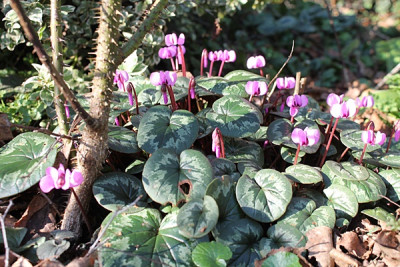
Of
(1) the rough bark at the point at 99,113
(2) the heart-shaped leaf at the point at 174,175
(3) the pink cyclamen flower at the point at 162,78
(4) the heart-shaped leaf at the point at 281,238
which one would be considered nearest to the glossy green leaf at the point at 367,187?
(4) the heart-shaped leaf at the point at 281,238

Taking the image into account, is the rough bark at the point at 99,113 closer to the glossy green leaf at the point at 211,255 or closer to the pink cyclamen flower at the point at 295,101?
the glossy green leaf at the point at 211,255

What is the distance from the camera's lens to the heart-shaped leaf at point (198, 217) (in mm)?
1696

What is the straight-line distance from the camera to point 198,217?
1.75 m

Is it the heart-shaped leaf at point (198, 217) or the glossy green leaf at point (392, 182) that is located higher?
the heart-shaped leaf at point (198, 217)

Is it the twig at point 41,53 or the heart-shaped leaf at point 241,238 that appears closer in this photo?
the twig at point 41,53

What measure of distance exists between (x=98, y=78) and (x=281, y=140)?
38.6 inches

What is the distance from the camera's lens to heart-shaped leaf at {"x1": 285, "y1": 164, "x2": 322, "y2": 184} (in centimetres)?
201

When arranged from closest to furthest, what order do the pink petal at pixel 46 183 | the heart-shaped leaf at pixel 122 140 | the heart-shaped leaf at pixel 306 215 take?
the pink petal at pixel 46 183, the heart-shaped leaf at pixel 306 215, the heart-shaped leaf at pixel 122 140

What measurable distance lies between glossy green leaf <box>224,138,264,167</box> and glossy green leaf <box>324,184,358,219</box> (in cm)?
39

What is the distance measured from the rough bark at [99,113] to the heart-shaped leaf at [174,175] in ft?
0.87

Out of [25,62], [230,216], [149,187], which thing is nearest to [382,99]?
[230,216]

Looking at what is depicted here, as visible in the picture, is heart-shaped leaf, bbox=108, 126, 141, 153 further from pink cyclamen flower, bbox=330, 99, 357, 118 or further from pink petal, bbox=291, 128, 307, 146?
pink cyclamen flower, bbox=330, 99, 357, 118

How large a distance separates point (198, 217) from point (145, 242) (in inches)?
10.1

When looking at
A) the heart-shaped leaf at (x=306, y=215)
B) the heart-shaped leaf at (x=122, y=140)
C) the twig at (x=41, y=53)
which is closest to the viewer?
the twig at (x=41, y=53)
